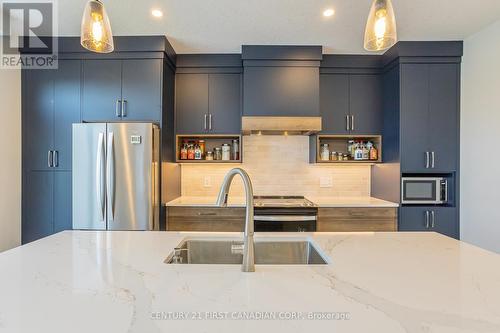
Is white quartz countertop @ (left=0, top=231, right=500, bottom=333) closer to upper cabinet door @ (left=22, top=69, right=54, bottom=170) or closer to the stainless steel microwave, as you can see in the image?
the stainless steel microwave

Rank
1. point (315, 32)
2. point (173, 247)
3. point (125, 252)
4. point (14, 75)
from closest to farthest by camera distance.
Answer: point (125, 252) < point (173, 247) < point (315, 32) < point (14, 75)

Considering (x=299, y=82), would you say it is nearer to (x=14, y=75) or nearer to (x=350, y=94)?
(x=350, y=94)

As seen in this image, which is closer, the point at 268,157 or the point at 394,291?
the point at 394,291

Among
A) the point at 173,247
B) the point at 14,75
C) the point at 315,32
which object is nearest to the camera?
the point at 173,247

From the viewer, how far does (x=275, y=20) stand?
2.42 m

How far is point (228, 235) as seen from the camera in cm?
147

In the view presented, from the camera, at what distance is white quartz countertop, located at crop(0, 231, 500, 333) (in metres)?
0.67

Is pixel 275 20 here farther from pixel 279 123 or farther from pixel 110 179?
pixel 110 179

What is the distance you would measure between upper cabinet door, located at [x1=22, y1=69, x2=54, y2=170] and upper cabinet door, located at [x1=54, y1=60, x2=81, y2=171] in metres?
0.06

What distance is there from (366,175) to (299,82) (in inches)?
56.2

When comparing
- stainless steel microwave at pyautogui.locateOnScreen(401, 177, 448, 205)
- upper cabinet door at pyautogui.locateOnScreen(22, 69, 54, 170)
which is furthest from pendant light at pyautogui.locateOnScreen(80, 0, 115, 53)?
stainless steel microwave at pyautogui.locateOnScreen(401, 177, 448, 205)

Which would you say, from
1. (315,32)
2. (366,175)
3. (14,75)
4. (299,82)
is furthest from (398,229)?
(14,75)

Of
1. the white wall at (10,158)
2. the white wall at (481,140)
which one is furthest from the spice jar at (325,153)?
the white wall at (10,158)

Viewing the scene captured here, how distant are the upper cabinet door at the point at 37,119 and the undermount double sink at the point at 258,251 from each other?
2287 mm
